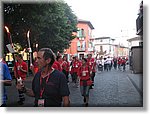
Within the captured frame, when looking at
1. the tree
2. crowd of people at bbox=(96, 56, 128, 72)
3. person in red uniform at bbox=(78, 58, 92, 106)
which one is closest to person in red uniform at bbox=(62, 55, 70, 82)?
the tree

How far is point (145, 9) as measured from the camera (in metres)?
4.25

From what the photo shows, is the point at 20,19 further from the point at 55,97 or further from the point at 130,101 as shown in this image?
the point at 55,97

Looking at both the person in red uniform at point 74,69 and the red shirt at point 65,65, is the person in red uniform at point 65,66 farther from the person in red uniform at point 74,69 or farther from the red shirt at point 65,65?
the person in red uniform at point 74,69

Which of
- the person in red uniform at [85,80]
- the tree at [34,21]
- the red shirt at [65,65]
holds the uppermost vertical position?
the tree at [34,21]

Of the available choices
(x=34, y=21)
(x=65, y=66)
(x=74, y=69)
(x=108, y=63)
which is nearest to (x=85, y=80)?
(x=34, y=21)

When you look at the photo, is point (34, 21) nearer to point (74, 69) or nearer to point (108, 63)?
point (74, 69)

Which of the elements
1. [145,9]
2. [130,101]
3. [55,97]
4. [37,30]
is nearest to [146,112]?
[130,101]

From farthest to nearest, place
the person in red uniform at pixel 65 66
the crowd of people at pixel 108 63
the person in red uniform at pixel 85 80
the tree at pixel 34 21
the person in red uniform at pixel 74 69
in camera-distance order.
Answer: the crowd of people at pixel 108 63 → the person in red uniform at pixel 74 69 → the person in red uniform at pixel 65 66 → the tree at pixel 34 21 → the person in red uniform at pixel 85 80

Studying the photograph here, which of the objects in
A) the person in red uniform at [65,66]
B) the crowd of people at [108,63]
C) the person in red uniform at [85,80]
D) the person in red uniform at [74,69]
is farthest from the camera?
the crowd of people at [108,63]

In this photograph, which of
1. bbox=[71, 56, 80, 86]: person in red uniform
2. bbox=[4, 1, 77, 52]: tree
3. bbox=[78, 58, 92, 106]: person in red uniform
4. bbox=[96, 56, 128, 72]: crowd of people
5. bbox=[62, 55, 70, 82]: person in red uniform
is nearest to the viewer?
Answer: bbox=[78, 58, 92, 106]: person in red uniform

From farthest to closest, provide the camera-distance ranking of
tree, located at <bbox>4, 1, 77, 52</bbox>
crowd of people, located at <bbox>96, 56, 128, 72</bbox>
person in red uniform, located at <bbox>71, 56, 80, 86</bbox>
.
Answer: crowd of people, located at <bbox>96, 56, 128, 72</bbox>
person in red uniform, located at <bbox>71, 56, 80, 86</bbox>
tree, located at <bbox>4, 1, 77, 52</bbox>

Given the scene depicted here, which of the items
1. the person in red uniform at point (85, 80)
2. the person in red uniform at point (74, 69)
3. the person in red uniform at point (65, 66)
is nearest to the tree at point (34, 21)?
the person in red uniform at point (65, 66)

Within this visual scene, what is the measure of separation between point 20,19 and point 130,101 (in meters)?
3.50

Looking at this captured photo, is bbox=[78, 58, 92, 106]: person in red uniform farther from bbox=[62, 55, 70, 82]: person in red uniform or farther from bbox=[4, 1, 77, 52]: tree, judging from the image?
bbox=[62, 55, 70, 82]: person in red uniform
